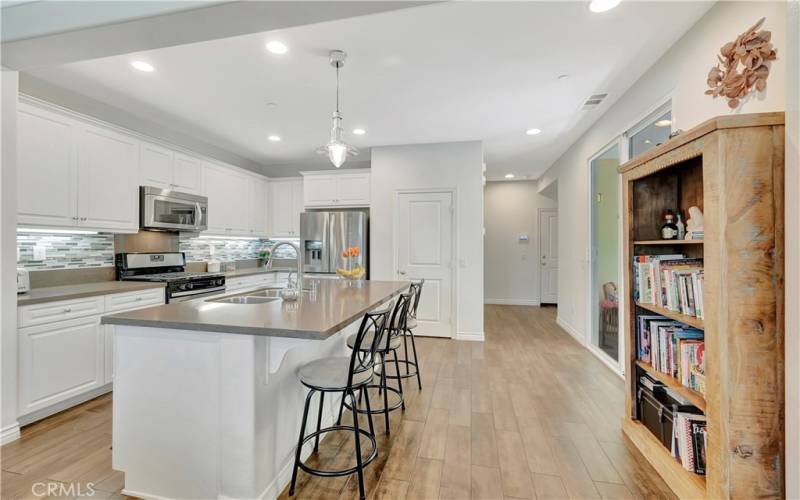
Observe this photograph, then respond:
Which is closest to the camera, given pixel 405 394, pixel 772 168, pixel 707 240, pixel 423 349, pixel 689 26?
pixel 772 168

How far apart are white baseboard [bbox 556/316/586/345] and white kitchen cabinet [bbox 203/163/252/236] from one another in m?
4.95

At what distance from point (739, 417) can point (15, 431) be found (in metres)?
4.03

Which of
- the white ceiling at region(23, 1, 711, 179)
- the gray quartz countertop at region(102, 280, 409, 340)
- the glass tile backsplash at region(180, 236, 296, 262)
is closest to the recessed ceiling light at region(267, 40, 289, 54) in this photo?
the white ceiling at region(23, 1, 711, 179)

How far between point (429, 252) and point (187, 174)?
3213 millimetres

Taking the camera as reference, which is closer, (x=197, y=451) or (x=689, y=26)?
(x=197, y=451)

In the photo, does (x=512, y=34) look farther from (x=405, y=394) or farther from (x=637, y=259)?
(x=405, y=394)

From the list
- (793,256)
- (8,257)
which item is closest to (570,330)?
(793,256)

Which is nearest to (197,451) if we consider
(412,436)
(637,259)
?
(412,436)

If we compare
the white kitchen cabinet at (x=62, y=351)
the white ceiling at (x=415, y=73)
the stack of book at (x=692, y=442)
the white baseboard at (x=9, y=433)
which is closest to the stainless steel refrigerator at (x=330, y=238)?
the white ceiling at (x=415, y=73)

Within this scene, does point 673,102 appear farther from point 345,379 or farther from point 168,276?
point 168,276

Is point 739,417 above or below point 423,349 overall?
above

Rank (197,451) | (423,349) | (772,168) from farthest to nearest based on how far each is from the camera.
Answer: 1. (423,349)
2. (197,451)
3. (772,168)

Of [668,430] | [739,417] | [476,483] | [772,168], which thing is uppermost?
[772,168]

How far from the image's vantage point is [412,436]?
223cm
